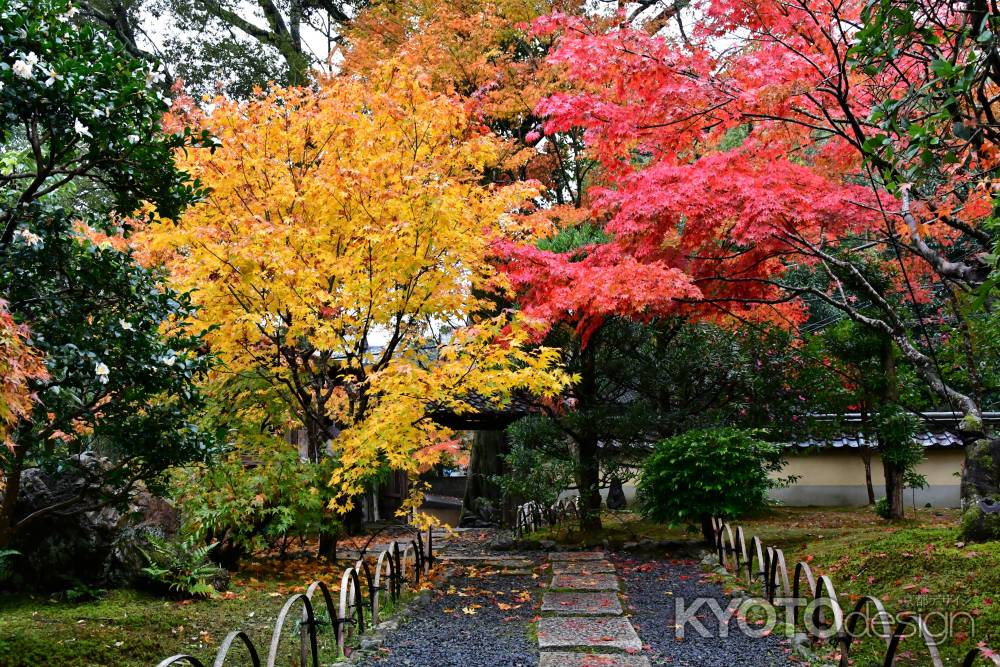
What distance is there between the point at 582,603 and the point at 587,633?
132 centimetres

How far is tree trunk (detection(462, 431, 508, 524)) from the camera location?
18.5 metres

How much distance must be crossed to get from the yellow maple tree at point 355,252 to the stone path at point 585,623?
2.16 meters

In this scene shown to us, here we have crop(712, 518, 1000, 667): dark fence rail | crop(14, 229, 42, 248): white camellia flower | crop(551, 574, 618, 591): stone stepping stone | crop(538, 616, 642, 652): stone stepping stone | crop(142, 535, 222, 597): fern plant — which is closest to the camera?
crop(712, 518, 1000, 667): dark fence rail

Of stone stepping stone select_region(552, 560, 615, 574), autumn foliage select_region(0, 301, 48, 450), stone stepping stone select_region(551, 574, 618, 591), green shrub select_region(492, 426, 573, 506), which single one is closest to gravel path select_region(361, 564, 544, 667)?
stone stepping stone select_region(551, 574, 618, 591)

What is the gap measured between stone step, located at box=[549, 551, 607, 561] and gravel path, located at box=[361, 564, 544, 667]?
171cm

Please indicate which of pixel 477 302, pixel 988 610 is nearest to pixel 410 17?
pixel 477 302

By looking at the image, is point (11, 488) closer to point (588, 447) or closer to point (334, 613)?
point (334, 613)

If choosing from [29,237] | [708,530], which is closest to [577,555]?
[708,530]

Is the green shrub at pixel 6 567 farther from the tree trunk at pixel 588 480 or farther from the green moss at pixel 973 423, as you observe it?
the green moss at pixel 973 423

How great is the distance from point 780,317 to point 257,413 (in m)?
8.35

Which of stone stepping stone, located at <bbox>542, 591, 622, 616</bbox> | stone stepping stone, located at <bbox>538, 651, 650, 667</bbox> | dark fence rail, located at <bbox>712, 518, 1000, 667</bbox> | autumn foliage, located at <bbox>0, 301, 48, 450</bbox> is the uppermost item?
autumn foliage, located at <bbox>0, 301, 48, 450</bbox>

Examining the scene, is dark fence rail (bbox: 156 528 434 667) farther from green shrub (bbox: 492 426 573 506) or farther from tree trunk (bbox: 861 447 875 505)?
tree trunk (bbox: 861 447 875 505)

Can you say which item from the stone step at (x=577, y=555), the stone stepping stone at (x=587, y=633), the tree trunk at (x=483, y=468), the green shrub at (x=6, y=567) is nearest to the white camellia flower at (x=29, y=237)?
the stone stepping stone at (x=587, y=633)

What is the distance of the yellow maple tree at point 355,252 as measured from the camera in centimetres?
743
